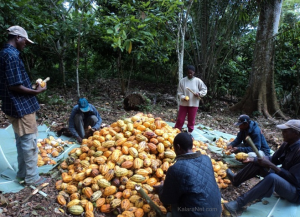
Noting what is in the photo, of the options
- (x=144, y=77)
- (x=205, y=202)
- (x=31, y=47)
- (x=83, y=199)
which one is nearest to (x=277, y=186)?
(x=205, y=202)

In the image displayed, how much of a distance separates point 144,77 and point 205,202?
11.1 m

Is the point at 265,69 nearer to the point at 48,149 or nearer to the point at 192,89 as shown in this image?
the point at 192,89

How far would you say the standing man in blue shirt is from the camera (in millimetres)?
2484

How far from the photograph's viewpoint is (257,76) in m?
7.48

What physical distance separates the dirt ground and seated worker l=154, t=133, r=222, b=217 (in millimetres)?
1021

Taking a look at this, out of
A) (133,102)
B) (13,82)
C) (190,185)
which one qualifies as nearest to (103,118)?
(133,102)

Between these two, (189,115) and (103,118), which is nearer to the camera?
(189,115)

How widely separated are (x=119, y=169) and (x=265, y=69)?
6.69 metres

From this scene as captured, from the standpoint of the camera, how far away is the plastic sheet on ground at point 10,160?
8.94 feet

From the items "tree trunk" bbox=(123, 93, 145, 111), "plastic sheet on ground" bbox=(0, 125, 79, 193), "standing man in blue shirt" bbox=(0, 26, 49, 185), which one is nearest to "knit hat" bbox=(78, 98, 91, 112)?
"plastic sheet on ground" bbox=(0, 125, 79, 193)

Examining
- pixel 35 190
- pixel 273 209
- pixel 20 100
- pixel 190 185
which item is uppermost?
pixel 20 100

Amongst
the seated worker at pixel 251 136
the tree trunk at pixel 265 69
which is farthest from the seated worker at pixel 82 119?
the tree trunk at pixel 265 69

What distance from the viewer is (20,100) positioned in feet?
8.54

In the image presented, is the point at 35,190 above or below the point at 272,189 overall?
below
